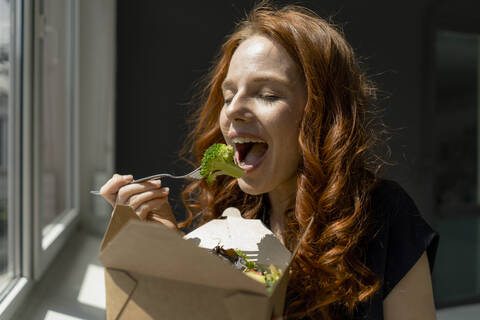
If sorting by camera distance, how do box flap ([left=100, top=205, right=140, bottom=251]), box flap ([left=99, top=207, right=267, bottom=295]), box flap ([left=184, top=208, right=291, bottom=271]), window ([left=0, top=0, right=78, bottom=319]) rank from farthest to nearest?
window ([left=0, top=0, right=78, bottom=319])
box flap ([left=184, top=208, right=291, bottom=271])
box flap ([left=100, top=205, right=140, bottom=251])
box flap ([left=99, top=207, right=267, bottom=295])

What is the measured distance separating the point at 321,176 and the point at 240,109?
0.85ft

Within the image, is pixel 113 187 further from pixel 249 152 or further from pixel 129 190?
pixel 249 152

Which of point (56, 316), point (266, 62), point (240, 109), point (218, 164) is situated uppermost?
point (266, 62)

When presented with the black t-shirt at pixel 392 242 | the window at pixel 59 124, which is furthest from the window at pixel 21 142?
the black t-shirt at pixel 392 242

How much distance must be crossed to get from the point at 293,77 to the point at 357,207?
352mm

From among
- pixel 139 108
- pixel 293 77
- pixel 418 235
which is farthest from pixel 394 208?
pixel 139 108

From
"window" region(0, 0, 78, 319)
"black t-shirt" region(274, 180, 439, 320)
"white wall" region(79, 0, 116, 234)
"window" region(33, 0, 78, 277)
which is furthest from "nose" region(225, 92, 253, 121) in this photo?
"white wall" region(79, 0, 116, 234)

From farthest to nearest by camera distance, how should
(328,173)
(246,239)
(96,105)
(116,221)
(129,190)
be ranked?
(96,105) < (328,173) < (129,190) < (246,239) < (116,221)

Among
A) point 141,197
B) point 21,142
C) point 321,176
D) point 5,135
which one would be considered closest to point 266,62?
point 321,176

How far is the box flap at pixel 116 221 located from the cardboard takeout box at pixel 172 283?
0.08 meters

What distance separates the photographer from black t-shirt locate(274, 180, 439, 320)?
960 millimetres

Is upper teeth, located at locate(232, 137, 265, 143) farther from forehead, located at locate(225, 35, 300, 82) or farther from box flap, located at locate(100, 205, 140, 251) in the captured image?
box flap, located at locate(100, 205, 140, 251)

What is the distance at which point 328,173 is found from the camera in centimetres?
103

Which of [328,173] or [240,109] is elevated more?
[240,109]
